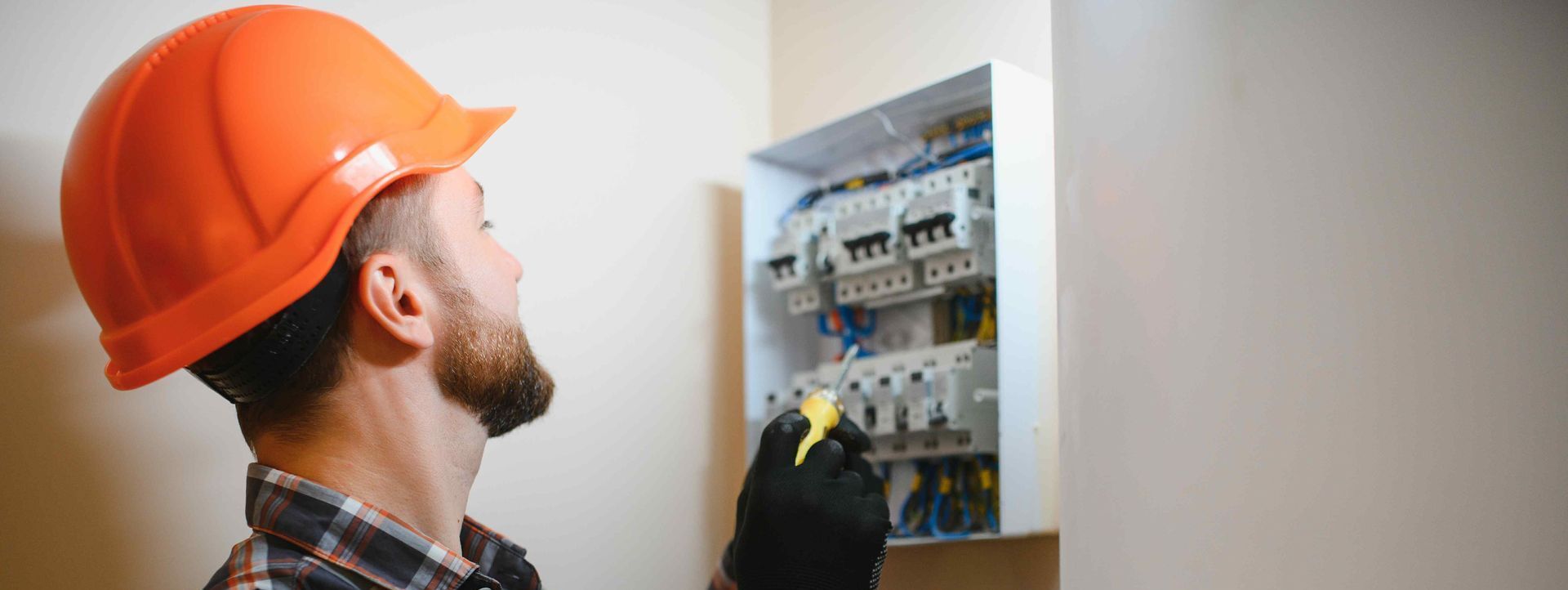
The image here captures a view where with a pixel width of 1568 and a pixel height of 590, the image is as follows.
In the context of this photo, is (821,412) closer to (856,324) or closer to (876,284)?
(876,284)

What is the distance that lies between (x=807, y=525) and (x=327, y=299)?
0.49 meters

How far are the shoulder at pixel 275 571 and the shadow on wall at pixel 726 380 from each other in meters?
1.00

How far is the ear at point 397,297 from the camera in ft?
3.31

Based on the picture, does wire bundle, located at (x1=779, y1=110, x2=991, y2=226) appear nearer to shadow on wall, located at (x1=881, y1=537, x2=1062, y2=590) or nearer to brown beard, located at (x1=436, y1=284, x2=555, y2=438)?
shadow on wall, located at (x1=881, y1=537, x2=1062, y2=590)

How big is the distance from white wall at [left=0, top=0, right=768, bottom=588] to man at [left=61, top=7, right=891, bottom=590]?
1.05 feet

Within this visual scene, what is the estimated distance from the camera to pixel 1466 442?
2.43 feet

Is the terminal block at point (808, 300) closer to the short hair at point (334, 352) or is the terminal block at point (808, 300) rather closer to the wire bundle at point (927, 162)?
the wire bundle at point (927, 162)

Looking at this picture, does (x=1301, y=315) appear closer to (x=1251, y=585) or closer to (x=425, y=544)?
(x=1251, y=585)

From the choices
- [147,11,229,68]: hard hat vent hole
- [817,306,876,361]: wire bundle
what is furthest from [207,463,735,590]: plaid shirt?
[817,306,876,361]: wire bundle

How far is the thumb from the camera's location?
112 centimetres

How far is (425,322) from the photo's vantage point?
104cm

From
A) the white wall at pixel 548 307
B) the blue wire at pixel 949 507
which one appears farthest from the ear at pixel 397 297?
the blue wire at pixel 949 507

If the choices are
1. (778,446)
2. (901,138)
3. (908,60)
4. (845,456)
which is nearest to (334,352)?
(778,446)

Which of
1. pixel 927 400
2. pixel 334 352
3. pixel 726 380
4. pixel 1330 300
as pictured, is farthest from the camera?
pixel 726 380
